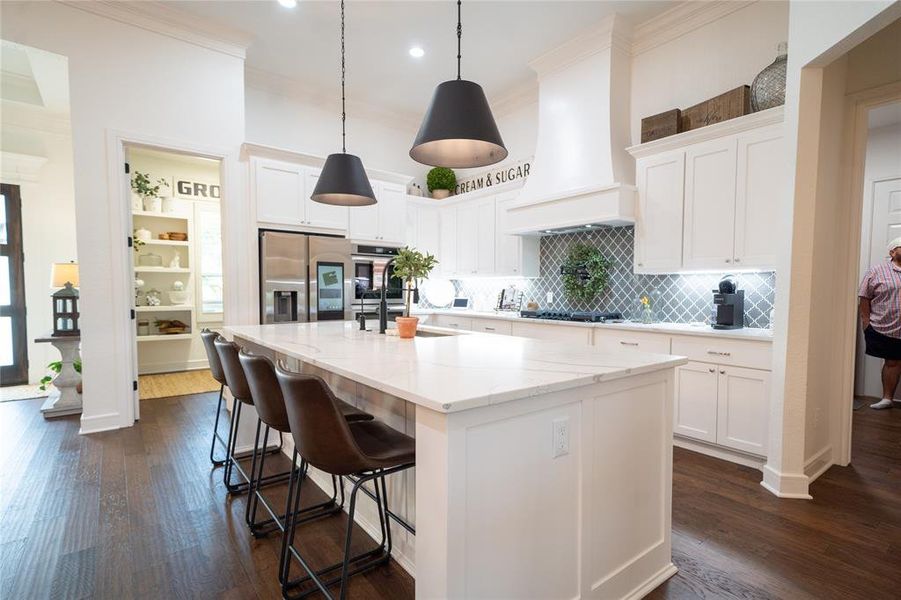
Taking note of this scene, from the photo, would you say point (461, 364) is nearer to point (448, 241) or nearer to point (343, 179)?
point (343, 179)

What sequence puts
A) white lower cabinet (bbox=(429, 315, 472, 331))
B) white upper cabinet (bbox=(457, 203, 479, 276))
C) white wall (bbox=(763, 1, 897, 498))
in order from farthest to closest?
white upper cabinet (bbox=(457, 203, 479, 276)) → white lower cabinet (bbox=(429, 315, 472, 331)) → white wall (bbox=(763, 1, 897, 498))

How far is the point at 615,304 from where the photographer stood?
4305 millimetres

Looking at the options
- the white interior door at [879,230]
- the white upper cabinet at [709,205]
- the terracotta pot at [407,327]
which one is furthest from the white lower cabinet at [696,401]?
the white interior door at [879,230]

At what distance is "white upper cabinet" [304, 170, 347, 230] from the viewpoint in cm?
472

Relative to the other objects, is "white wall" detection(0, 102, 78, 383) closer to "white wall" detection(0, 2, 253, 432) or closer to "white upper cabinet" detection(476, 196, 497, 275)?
"white wall" detection(0, 2, 253, 432)

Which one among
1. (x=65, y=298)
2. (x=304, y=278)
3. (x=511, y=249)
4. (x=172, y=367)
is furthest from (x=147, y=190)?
(x=511, y=249)

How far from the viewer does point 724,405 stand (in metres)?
3.00

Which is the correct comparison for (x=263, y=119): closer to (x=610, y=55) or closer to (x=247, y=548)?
(x=610, y=55)

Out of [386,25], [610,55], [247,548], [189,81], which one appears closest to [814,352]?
[610,55]

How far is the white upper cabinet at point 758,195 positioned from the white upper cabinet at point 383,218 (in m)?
3.55

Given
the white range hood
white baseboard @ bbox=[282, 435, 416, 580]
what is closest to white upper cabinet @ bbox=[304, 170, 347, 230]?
the white range hood

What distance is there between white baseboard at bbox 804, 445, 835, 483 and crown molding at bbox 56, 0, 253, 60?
18.4ft

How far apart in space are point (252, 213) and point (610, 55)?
12.2ft

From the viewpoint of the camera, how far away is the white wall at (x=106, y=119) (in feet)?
11.5
